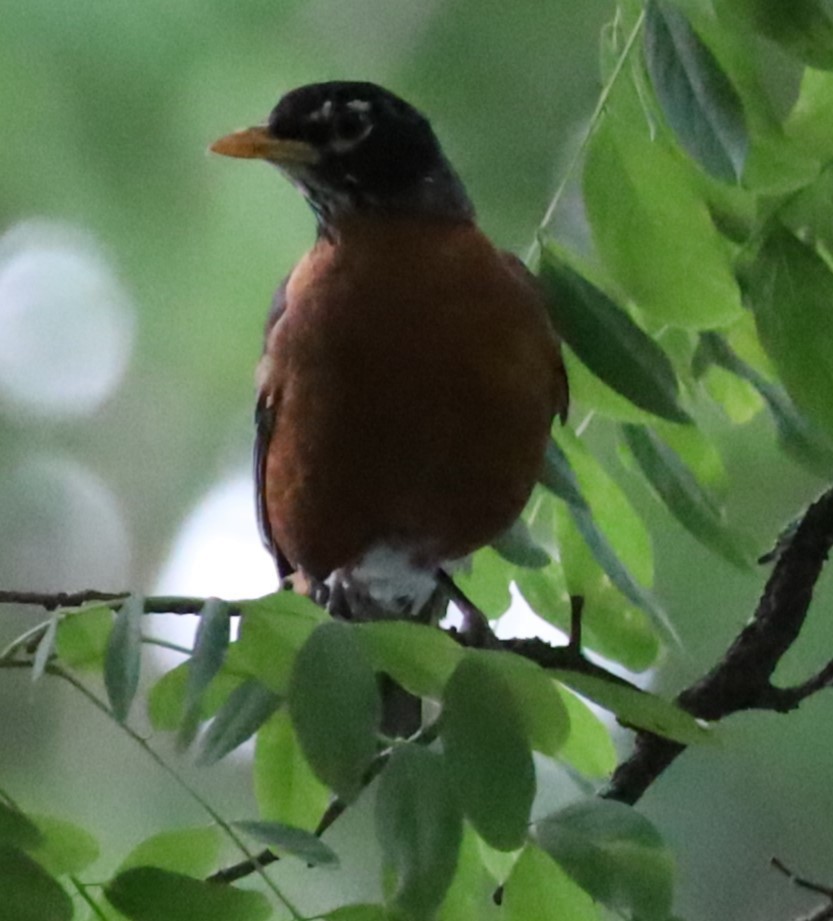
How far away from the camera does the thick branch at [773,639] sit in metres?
1.10

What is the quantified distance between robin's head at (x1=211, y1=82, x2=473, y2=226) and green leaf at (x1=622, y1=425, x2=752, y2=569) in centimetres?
65

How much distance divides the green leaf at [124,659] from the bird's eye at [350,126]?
0.98 metres

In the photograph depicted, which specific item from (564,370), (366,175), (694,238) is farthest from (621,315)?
(366,175)

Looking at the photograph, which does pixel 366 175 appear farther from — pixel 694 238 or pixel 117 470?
pixel 117 470

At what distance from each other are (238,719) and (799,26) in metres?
0.49

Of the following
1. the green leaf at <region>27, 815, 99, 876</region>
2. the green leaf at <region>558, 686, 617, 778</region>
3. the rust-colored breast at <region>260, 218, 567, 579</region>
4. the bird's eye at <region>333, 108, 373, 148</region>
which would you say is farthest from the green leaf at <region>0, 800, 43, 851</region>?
the bird's eye at <region>333, 108, 373, 148</region>

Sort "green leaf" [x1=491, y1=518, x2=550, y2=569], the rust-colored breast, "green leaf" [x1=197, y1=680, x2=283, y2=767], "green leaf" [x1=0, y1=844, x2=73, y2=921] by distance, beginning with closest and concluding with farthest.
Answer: "green leaf" [x1=0, y1=844, x2=73, y2=921], "green leaf" [x1=197, y1=680, x2=283, y2=767], "green leaf" [x1=491, y1=518, x2=550, y2=569], the rust-colored breast

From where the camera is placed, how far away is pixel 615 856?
82cm

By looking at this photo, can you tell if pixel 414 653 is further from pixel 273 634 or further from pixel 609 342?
pixel 609 342

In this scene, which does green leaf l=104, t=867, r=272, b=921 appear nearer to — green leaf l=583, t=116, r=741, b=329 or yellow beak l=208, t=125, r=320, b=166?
green leaf l=583, t=116, r=741, b=329

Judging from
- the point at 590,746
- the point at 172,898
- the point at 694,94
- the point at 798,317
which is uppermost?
the point at 694,94

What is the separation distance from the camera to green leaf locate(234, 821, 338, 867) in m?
0.79

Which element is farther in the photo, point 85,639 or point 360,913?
point 85,639

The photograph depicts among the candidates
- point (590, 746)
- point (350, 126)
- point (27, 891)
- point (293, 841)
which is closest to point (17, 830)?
point (27, 891)
